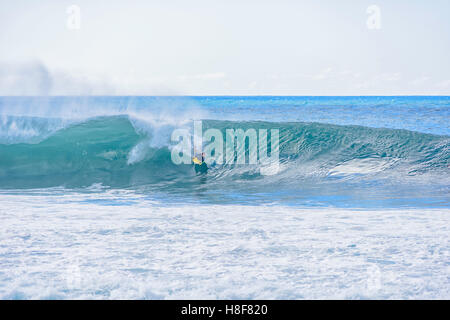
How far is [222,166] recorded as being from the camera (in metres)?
10.6

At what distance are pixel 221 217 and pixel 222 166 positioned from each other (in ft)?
15.7

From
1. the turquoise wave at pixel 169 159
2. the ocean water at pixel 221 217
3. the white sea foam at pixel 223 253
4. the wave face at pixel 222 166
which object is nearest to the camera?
the white sea foam at pixel 223 253

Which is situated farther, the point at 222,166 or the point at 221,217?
the point at 222,166

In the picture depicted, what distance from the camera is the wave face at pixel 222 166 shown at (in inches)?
344

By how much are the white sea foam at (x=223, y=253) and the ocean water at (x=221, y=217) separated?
0.02 m

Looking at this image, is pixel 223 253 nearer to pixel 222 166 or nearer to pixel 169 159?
pixel 222 166

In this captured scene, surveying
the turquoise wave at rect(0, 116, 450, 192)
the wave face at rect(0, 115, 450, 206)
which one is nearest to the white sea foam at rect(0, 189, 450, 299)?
the wave face at rect(0, 115, 450, 206)

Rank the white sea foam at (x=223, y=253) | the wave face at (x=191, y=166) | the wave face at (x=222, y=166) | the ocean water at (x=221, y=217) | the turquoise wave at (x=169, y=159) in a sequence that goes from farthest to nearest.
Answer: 1. the turquoise wave at (x=169, y=159)
2. the wave face at (x=222, y=166)
3. the wave face at (x=191, y=166)
4. the ocean water at (x=221, y=217)
5. the white sea foam at (x=223, y=253)

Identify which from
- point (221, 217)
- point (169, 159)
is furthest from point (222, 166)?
point (221, 217)

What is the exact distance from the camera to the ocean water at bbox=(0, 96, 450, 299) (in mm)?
3621

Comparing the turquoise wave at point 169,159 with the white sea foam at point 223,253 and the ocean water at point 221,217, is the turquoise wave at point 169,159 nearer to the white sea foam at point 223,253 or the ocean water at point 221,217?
the ocean water at point 221,217

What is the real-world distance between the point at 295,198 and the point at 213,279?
13.5 ft

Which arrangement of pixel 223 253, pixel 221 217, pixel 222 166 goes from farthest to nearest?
pixel 222 166, pixel 221 217, pixel 223 253

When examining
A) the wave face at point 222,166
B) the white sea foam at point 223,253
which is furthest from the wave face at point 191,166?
the white sea foam at point 223,253
